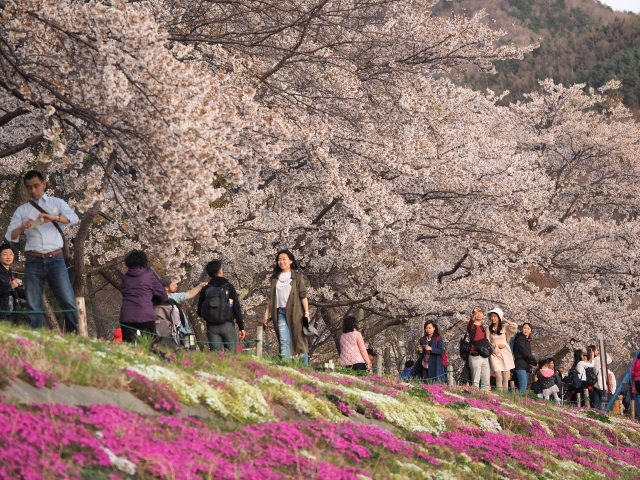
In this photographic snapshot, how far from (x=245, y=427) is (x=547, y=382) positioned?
18703 mm

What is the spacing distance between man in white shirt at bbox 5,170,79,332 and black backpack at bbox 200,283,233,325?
3032 mm

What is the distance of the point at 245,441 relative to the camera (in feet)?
26.6

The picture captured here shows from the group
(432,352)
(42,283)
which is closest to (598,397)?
(432,352)

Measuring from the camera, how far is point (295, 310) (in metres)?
15.9

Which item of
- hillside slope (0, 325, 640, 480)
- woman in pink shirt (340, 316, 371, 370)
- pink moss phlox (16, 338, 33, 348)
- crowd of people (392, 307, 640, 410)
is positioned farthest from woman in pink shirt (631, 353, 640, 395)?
pink moss phlox (16, 338, 33, 348)

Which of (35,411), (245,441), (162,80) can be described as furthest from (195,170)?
(35,411)

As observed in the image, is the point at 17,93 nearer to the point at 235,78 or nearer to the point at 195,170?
the point at 195,170

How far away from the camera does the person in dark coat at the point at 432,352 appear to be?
2048cm

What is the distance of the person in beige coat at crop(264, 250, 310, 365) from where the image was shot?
15.9m

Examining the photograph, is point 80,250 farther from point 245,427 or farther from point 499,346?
point 245,427

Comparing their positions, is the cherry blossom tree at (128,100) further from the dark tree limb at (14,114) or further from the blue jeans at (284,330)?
the blue jeans at (284,330)

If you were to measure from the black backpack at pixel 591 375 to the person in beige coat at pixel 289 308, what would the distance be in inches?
504

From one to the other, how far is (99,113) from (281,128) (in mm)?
4493

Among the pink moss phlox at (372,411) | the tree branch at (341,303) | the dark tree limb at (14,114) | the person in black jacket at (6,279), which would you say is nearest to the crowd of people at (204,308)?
the person in black jacket at (6,279)
